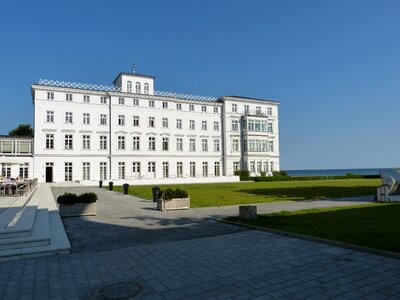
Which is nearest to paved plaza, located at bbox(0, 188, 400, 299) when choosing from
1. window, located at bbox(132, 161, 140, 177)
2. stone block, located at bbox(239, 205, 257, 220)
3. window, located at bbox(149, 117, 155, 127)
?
stone block, located at bbox(239, 205, 257, 220)

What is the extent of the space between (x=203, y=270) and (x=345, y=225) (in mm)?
6283

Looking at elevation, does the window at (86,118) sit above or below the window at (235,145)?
above

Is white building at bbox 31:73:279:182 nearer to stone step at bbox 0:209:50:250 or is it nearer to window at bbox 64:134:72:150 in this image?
window at bbox 64:134:72:150

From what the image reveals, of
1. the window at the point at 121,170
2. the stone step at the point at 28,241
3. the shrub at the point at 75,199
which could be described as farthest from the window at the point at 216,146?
the stone step at the point at 28,241

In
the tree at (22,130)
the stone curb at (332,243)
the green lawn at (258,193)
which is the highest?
the tree at (22,130)

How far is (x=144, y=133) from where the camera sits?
5175cm

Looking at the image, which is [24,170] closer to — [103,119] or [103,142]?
[103,142]

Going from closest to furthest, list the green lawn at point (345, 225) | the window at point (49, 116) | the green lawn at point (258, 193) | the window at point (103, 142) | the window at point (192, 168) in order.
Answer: the green lawn at point (345, 225), the green lawn at point (258, 193), the window at point (49, 116), the window at point (103, 142), the window at point (192, 168)

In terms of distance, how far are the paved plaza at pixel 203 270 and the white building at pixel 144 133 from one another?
39.9m

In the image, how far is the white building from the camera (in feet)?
149

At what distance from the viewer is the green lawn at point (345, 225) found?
26.7ft

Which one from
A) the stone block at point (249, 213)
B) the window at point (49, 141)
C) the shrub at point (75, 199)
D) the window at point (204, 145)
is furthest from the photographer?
the window at point (204, 145)

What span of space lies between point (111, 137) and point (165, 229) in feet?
133

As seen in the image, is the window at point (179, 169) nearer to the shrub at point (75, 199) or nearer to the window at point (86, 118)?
the window at point (86, 118)
